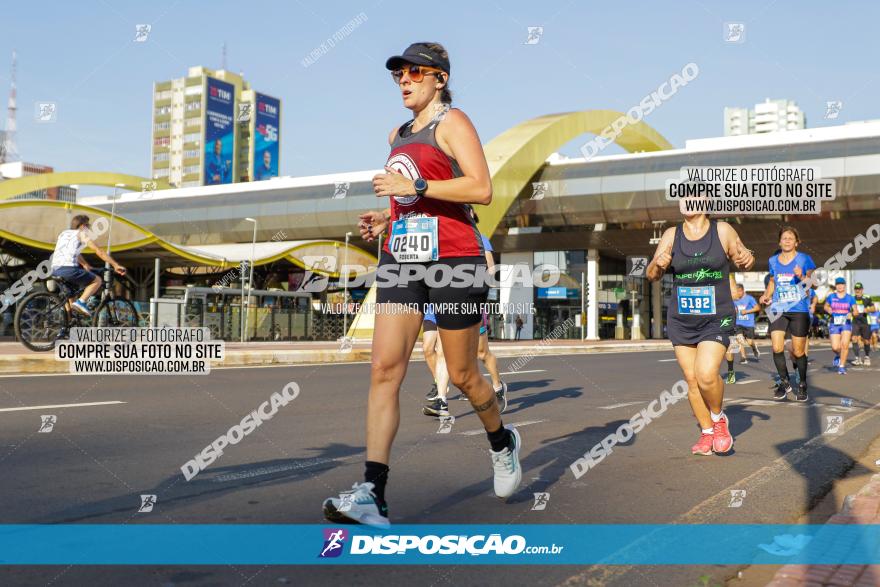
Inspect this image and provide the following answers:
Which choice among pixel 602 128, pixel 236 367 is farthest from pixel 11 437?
pixel 602 128

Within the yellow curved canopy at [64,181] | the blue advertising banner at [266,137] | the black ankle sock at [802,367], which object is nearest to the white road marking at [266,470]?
the black ankle sock at [802,367]

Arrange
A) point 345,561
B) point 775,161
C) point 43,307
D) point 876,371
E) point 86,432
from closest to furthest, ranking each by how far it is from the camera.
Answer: point 345,561, point 86,432, point 43,307, point 876,371, point 775,161

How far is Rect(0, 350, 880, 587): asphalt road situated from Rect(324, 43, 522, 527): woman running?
62cm

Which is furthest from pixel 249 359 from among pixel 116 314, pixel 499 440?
pixel 499 440

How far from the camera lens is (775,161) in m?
36.0

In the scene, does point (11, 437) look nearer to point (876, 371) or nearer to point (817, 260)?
point (876, 371)

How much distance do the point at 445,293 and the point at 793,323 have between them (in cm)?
714

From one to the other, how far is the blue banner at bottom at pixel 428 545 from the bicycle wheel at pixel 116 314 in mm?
9170

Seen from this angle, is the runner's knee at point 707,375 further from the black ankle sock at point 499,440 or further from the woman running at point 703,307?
the black ankle sock at point 499,440

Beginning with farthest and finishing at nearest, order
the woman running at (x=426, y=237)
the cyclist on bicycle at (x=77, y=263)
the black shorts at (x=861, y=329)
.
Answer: the black shorts at (x=861, y=329)
the cyclist on bicycle at (x=77, y=263)
the woman running at (x=426, y=237)

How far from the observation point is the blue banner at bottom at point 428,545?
284cm

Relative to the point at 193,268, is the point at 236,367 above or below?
below

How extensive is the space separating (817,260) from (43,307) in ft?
175

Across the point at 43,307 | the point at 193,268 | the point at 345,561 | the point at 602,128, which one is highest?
the point at 602,128
